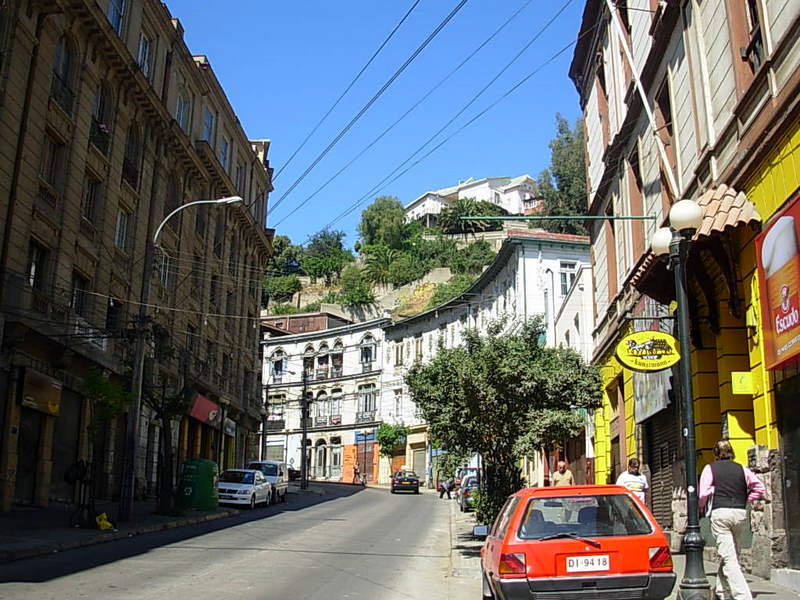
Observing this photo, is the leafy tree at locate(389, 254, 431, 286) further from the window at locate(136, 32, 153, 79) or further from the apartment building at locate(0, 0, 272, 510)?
the window at locate(136, 32, 153, 79)

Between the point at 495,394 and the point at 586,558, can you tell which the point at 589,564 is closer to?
the point at 586,558

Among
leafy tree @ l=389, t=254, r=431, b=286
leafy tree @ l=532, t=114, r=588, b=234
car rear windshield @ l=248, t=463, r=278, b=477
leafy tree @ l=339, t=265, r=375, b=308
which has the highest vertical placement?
leafy tree @ l=532, t=114, r=588, b=234

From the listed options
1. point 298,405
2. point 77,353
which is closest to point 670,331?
point 77,353

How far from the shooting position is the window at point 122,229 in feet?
96.7

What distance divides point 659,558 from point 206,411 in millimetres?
33496

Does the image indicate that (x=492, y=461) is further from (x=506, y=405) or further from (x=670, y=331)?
(x=670, y=331)

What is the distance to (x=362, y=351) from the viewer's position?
75312 millimetres

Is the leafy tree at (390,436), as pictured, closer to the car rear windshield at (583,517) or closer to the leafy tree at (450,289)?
the leafy tree at (450,289)

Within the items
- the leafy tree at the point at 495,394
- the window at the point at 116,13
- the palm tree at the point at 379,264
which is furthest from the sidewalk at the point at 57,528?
the palm tree at the point at 379,264

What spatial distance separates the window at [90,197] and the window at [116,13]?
538 cm

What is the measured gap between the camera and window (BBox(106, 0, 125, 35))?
28.4 meters

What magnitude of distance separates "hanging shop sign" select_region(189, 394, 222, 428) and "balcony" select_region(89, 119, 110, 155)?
12.7 metres

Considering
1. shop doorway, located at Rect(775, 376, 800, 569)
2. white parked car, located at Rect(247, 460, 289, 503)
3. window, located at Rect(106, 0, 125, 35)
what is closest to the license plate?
shop doorway, located at Rect(775, 376, 800, 569)

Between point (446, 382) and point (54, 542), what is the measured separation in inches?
316
